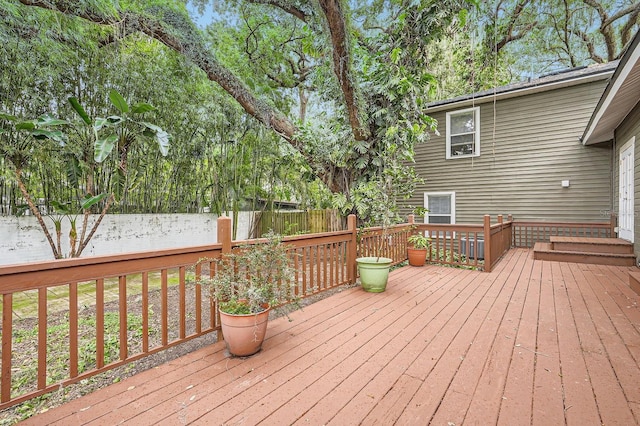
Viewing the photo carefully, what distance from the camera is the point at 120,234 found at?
566 cm

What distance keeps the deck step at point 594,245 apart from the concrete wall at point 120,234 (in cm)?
704

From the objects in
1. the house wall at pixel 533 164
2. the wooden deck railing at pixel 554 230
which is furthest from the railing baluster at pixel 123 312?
the wooden deck railing at pixel 554 230

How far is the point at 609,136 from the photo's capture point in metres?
6.37

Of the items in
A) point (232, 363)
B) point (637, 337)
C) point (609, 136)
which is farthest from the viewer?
point (609, 136)

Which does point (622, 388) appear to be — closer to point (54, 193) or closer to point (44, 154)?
point (44, 154)

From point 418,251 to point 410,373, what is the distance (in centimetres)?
370

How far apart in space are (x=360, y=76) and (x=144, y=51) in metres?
3.91

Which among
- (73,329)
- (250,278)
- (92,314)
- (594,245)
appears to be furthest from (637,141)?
(92,314)

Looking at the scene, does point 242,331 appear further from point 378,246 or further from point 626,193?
point 626,193

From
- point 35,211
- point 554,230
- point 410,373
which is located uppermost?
point 35,211

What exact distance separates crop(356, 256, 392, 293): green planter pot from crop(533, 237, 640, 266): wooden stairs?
431 centimetres

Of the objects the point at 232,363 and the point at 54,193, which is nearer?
the point at 232,363

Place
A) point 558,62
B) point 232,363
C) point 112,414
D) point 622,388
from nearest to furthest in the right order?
point 112,414
point 622,388
point 232,363
point 558,62

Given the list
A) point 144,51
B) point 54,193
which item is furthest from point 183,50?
point 54,193
